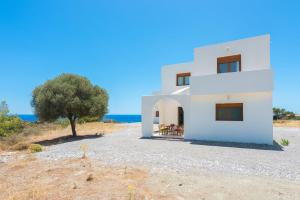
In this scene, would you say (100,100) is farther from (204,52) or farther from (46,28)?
(204,52)

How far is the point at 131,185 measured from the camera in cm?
521

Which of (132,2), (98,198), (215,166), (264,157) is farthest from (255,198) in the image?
(132,2)

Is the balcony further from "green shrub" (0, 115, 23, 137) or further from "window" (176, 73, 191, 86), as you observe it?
"green shrub" (0, 115, 23, 137)

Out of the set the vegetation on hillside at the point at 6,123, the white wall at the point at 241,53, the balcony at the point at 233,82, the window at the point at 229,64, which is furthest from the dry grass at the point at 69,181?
the vegetation on hillside at the point at 6,123

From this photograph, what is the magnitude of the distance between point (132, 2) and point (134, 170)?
504 inches

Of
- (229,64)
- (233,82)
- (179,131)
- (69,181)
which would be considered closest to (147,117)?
(179,131)

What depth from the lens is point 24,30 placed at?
15711mm

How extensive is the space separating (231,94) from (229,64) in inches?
92.6

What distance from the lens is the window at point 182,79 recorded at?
20016 millimetres

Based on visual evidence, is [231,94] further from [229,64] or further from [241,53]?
[241,53]

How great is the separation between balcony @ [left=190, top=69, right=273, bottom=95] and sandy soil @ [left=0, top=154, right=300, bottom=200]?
785cm

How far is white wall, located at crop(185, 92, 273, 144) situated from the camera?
1219cm

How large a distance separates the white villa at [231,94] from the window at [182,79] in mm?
5278

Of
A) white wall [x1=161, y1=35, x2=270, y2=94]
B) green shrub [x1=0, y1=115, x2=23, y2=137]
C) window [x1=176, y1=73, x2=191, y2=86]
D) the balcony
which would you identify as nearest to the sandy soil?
the balcony
